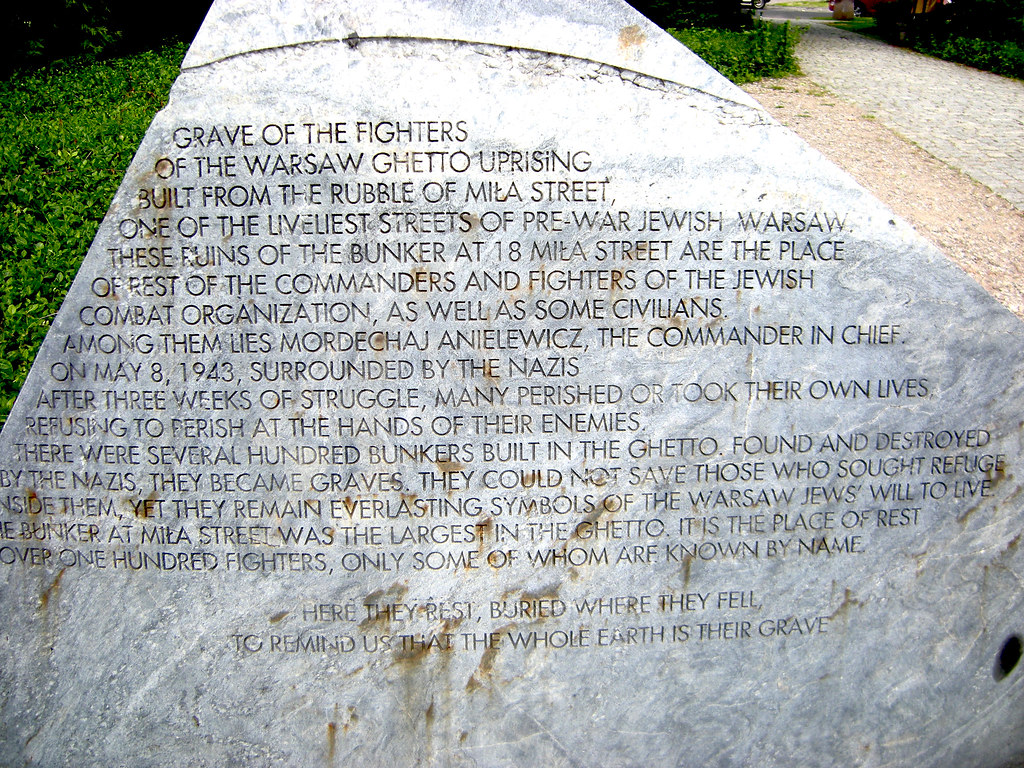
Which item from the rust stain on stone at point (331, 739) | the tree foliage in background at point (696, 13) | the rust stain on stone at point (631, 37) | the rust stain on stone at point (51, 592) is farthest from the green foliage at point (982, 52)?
the rust stain on stone at point (51, 592)

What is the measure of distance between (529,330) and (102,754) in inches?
74.7

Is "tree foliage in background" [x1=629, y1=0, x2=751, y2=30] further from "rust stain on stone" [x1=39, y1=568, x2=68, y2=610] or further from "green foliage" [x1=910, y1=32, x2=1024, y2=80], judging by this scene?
"rust stain on stone" [x1=39, y1=568, x2=68, y2=610]

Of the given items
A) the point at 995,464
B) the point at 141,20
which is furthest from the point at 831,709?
the point at 141,20

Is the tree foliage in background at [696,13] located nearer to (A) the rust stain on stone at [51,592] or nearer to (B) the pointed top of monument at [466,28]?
(B) the pointed top of monument at [466,28]

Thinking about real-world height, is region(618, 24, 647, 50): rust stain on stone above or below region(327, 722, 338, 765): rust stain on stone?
above

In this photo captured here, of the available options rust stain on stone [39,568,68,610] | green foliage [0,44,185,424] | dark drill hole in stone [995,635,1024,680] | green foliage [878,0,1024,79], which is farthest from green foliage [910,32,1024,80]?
rust stain on stone [39,568,68,610]

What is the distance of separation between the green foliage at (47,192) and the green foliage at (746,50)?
7.33 m

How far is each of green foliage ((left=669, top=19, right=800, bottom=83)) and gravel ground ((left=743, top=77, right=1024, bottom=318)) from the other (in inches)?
72.1

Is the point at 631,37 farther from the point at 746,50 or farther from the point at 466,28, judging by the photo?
the point at 746,50

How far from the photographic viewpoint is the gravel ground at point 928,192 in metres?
5.54

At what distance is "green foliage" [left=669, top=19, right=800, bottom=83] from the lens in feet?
36.7

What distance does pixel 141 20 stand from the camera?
523 inches

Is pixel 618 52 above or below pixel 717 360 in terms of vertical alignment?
above

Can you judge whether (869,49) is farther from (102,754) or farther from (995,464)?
(102,754)
